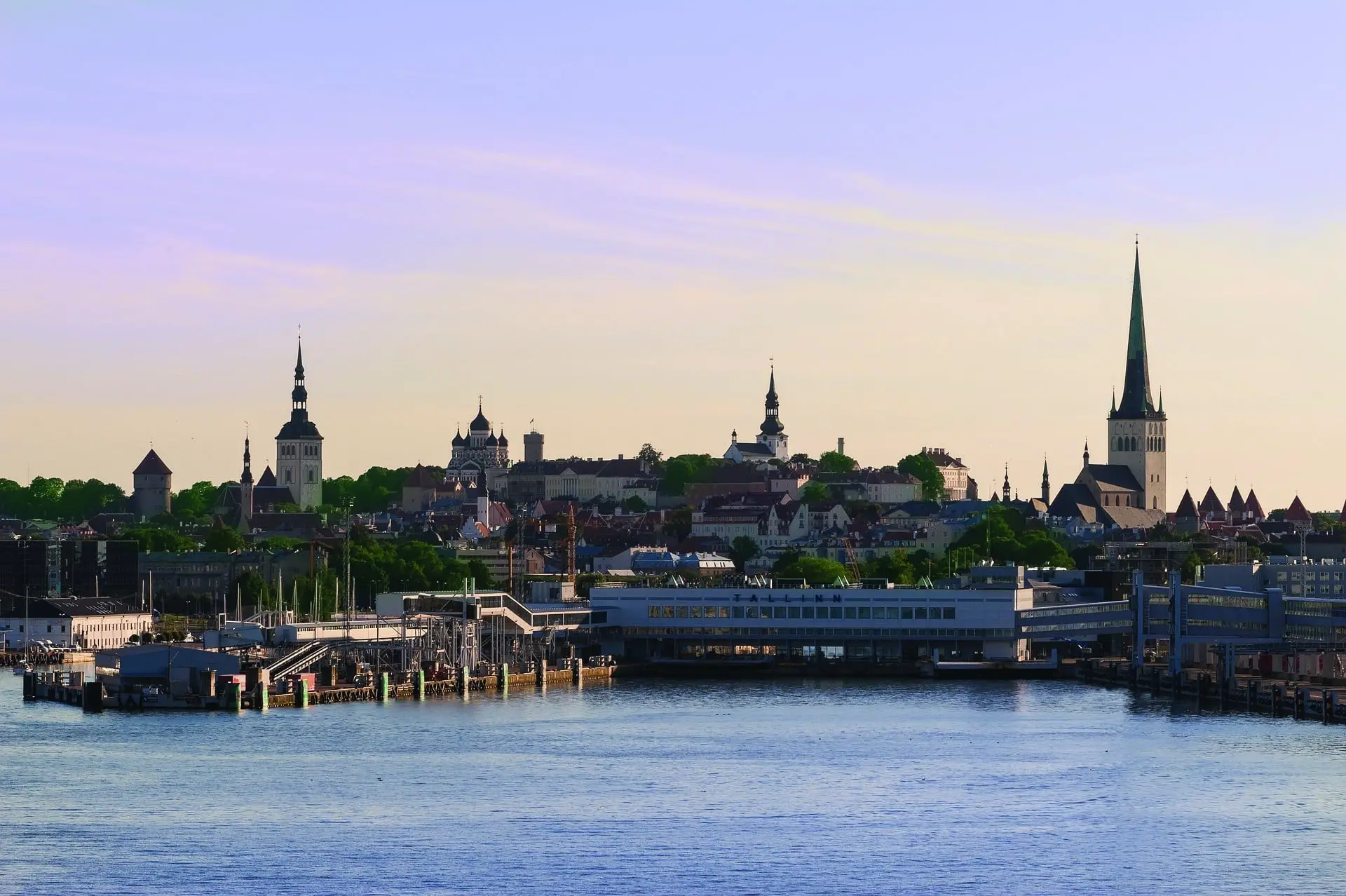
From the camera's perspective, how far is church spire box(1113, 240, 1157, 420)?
176m

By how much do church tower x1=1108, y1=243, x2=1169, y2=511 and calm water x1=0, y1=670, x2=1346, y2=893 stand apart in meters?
116

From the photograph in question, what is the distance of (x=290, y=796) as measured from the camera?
4891 cm

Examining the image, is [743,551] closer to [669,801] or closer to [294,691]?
[294,691]

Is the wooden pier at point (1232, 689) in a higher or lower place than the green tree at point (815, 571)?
lower

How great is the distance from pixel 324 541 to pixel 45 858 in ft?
336

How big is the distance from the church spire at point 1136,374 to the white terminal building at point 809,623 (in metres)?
86.8

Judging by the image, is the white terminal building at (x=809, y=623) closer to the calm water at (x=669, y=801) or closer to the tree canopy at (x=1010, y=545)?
the calm water at (x=669, y=801)

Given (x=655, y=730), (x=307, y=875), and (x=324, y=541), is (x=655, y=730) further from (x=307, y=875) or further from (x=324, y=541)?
(x=324, y=541)

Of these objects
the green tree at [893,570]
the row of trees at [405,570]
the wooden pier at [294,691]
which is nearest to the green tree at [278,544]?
the row of trees at [405,570]

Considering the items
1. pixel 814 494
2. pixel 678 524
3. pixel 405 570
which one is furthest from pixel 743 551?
pixel 405 570

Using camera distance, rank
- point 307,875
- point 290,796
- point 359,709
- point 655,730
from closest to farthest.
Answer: point 307,875, point 290,796, point 655,730, point 359,709

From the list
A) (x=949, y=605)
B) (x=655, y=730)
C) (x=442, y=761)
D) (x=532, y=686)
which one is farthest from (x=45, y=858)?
(x=949, y=605)

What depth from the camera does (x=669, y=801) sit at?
48.7 meters

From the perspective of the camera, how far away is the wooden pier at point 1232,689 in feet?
220
